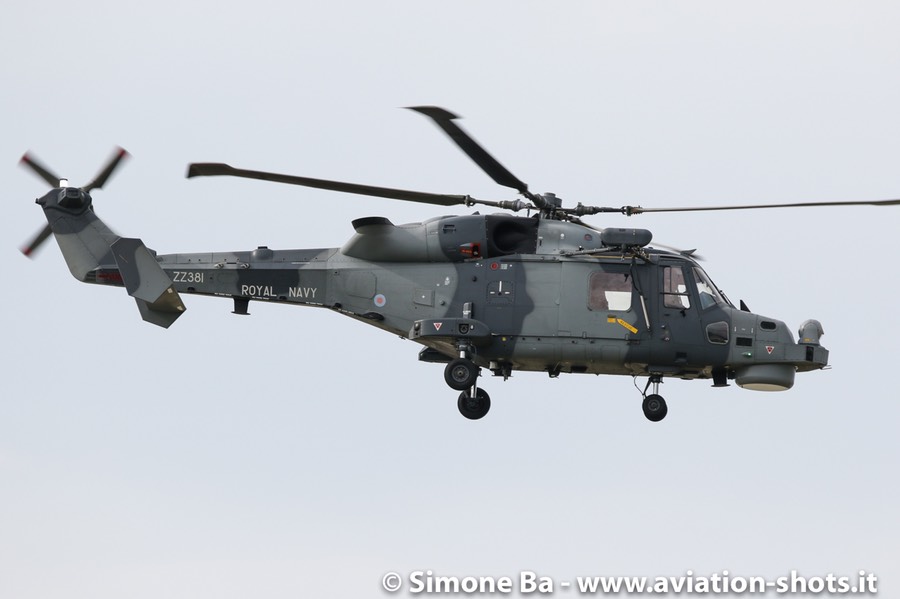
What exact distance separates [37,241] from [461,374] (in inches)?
345

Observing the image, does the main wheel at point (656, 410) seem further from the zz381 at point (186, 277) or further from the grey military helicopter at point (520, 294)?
the zz381 at point (186, 277)

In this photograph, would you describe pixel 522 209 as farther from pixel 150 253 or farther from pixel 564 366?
pixel 150 253

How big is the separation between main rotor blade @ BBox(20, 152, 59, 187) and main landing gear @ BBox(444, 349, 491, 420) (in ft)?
28.4

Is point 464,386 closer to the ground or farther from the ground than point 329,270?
closer to the ground

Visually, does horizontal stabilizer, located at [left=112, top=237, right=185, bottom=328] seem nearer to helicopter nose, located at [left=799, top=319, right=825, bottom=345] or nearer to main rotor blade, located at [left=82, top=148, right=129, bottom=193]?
main rotor blade, located at [left=82, top=148, right=129, bottom=193]

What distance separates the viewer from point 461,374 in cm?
2233

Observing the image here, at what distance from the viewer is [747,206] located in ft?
68.8

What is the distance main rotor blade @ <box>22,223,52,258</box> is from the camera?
80.8 ft

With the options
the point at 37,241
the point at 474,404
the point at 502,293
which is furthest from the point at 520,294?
the point at 37,241

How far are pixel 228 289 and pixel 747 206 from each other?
930 cm

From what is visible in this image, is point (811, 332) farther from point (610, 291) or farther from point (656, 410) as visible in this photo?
point (610, 291)

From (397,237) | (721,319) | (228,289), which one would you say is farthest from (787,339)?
(228,289)

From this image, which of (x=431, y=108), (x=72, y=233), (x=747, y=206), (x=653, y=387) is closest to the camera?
(x=431, y=108)

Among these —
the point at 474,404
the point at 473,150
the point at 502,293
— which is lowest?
the point at 474,404
